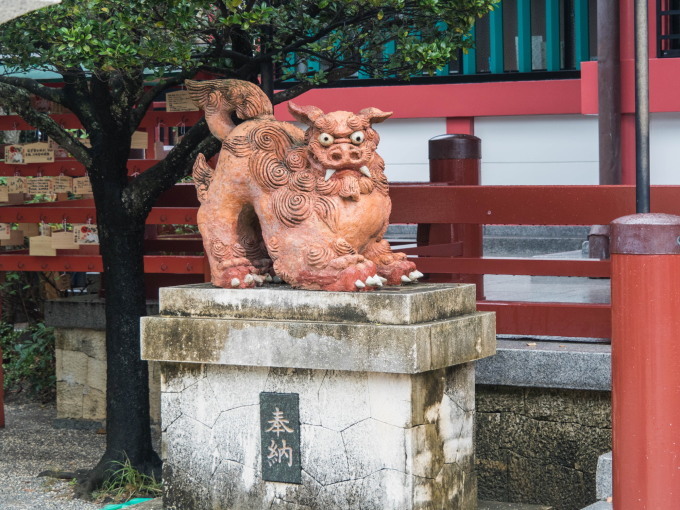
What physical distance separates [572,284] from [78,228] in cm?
378

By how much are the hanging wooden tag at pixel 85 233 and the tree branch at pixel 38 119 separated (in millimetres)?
1165

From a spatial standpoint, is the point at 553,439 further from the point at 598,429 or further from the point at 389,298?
the point at 389,298

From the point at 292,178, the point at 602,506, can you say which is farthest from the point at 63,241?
the point at 602,506

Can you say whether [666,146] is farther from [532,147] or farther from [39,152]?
[39,152]

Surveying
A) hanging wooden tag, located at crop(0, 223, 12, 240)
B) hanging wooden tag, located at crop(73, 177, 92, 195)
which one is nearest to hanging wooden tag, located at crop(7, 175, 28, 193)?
hanging wooden tag, located at crop(0, 223, 12, 240)

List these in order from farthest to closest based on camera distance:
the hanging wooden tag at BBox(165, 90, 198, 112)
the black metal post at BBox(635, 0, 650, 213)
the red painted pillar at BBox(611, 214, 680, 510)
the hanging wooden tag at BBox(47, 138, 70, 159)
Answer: the hanging wooden tag at BBox(47, 138, 70, 159) → the hanging wooden tag at BBox(165, 90, 198, 112) → the black metal post at BBox(635, 0, 650, 213) → the red painted pillar at BBox(611, 214, 680, 510)

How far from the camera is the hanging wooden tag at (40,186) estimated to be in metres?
7.79

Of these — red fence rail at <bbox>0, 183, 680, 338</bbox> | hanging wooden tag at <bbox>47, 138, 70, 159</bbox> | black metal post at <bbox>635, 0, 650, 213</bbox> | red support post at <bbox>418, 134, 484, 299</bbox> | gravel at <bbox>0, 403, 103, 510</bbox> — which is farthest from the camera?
hanging wooden tag at <bbox>47, 138, 70, 159</bbox>

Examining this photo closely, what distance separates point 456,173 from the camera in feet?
22.1

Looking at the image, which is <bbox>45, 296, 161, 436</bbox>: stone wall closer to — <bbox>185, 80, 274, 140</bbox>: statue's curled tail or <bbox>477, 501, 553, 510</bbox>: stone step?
<bbox>185, 80, 274, 140</bbox>: statue's curled tail

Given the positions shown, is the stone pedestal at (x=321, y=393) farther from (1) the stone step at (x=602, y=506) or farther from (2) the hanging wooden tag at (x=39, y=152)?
(2) the hanging wooden tag at (x=39, y=152)

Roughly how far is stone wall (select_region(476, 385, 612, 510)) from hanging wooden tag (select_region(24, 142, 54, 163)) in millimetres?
3733

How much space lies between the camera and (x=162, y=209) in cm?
735

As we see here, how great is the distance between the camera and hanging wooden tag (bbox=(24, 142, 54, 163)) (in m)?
7.80
